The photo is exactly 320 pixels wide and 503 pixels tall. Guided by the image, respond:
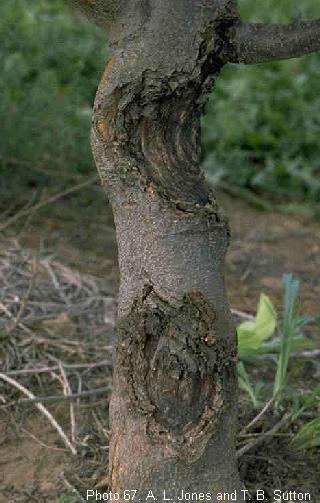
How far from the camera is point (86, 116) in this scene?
3.52m

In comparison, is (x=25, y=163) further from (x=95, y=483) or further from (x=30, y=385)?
(x=95, y=483)

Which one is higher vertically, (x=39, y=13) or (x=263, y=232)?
(x=39, y=13)

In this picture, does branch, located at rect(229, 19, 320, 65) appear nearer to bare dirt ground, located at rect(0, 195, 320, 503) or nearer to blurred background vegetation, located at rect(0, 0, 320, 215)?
bare dirt ground, located at rect(0, 195, 320, 503)

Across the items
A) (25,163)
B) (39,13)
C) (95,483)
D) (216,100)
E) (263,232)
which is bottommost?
(95,483)

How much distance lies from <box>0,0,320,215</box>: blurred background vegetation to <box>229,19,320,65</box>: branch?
1708mm

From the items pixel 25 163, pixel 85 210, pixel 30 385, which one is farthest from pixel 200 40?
pixel 85 210

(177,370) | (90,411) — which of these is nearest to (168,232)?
(177,370)

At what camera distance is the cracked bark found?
56.4 inches

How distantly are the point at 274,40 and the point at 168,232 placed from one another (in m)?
0.35

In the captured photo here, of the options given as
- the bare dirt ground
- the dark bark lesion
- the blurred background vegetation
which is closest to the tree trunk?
the dark bark lesion

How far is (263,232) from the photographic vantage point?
3.49 metres

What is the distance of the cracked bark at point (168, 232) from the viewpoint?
4.70ft

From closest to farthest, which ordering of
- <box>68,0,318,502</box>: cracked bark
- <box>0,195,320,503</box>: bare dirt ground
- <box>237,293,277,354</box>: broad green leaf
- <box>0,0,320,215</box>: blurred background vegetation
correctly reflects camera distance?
<box>68,0,318,502</box>: cracked bark
<box>0,195,320,503</box>: bare dirt ground
<box>237,293,277,354</box>: broad green leaf
<box>0,0,320,215</box>: blurred background vegetation

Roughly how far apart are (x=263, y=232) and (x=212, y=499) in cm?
206
